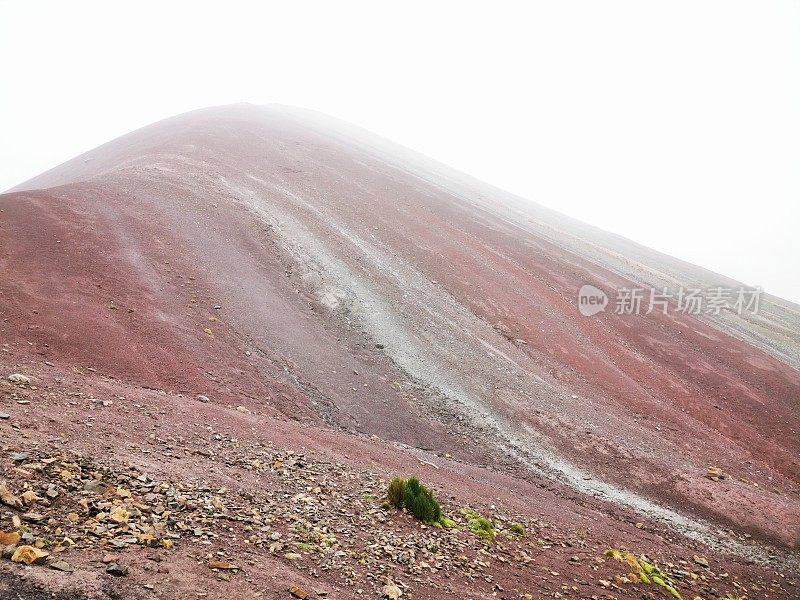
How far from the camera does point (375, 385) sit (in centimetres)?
1722

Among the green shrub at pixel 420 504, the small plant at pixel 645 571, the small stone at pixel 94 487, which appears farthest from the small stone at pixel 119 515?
the small plant at pixel 645 571

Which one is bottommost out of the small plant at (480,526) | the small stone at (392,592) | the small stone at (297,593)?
the small plant at (480,526)

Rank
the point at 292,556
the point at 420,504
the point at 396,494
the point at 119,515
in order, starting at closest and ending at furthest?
the point at 119,515
the point at 292,556
the point at 420,504
the point at 396,494

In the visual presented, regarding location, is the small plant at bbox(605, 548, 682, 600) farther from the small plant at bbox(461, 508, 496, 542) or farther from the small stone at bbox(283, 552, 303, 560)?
the small stone at bbox(283, 552, 303, 560)

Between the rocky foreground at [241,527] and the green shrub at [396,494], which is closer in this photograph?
the rocky foreground at [241,527]

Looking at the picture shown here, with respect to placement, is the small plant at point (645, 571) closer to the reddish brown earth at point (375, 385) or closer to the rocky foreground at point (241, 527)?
the rocky foreground at point (241, 527)

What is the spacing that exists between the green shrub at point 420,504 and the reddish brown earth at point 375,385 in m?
0.35

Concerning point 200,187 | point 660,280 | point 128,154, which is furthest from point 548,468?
point 128,154

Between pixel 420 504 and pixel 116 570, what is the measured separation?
18.4 feet

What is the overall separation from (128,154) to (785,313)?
6778 cm

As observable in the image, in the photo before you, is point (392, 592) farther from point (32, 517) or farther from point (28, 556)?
point (32, 517)

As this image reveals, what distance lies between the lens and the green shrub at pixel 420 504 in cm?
887

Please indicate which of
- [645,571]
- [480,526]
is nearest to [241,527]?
[480,526]

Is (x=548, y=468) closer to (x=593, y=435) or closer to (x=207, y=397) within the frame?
(x=593, y=435)
